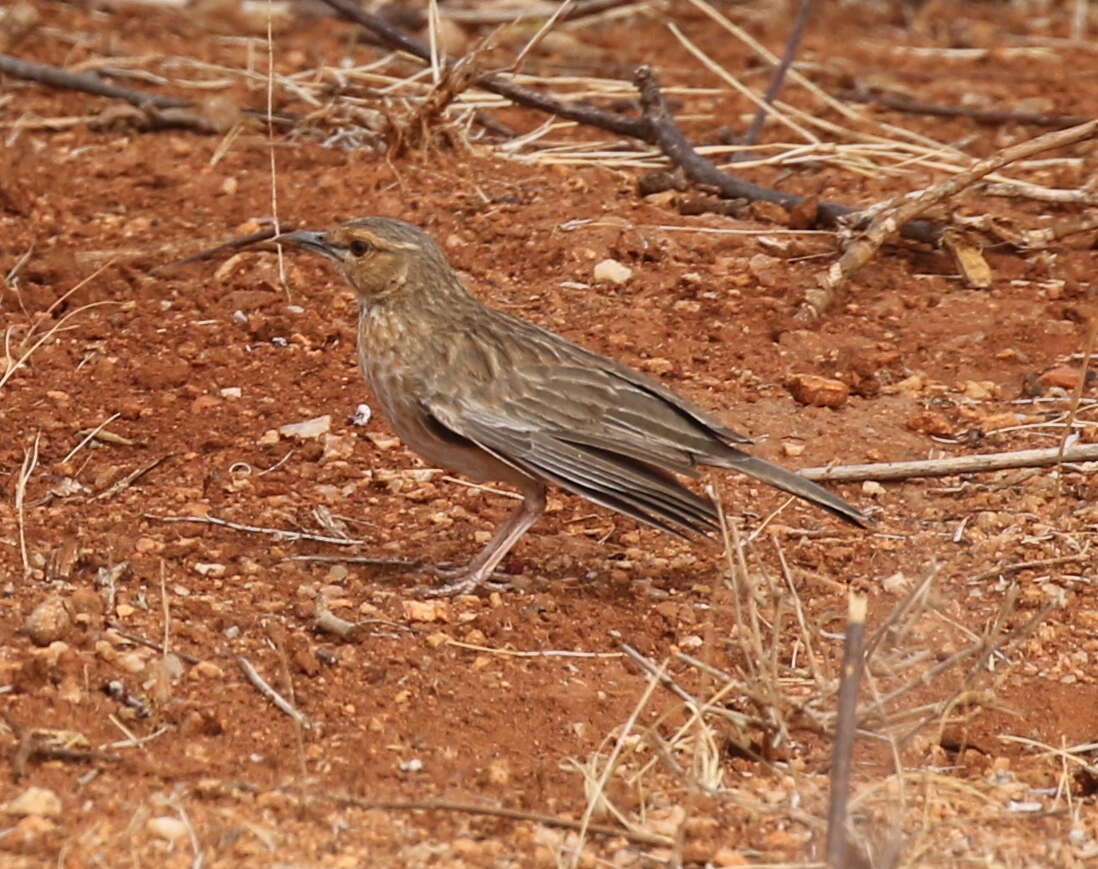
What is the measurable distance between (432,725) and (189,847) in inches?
31.6

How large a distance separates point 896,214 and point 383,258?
2.29m

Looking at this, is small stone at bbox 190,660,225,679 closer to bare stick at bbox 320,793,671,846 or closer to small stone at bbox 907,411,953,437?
bare stick at bbox 320,793,671,846

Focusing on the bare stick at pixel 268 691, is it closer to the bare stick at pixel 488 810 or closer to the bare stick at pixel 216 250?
the bare stick at pixel 488 810

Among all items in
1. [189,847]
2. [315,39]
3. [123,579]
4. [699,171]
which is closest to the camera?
[189,847]

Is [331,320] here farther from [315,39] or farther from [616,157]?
[315,39]

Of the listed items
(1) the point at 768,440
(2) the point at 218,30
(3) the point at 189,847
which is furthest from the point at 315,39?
(3) the point at 189,847

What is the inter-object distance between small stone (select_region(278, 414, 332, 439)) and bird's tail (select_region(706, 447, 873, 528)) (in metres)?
1.47

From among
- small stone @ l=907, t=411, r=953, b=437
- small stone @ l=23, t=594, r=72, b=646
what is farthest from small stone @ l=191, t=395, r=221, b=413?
small stone @ l=907, t=411, r=953, b=437

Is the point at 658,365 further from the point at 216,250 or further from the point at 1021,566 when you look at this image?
the point at 216,250

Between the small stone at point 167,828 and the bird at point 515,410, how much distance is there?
1414mm

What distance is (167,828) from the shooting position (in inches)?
151

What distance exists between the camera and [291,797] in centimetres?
404

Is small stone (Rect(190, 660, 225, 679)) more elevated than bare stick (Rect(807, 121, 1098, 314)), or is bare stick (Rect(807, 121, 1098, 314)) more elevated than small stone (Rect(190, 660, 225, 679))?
bare stick (Rect(807, 121, 1098, 314))

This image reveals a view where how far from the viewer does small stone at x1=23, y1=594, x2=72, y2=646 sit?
452 cm
